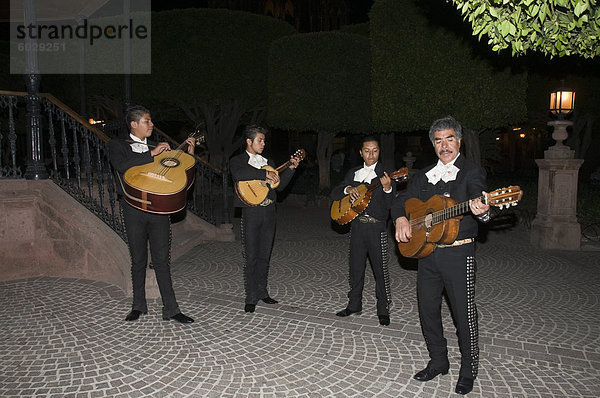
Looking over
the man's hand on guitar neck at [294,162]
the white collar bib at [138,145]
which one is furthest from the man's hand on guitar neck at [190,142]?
the man's hand on guitar neck at [294,162]

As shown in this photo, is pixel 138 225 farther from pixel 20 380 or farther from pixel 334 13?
pixel 334 13

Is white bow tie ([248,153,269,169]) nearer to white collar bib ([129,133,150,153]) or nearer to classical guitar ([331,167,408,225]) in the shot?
classical guitar ([331,167,408,225])

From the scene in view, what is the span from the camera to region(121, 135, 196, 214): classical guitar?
15.5 feet

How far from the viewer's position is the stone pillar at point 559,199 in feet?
29.5

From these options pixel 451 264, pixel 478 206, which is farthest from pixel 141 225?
pixel 478 206

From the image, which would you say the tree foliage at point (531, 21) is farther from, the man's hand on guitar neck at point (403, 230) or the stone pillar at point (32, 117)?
the stone pillar at point (32, 117)

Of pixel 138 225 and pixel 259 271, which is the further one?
pixel 259 271

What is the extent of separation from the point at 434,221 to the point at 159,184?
9.41ft

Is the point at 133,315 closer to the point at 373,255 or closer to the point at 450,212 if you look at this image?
the point at 373,255

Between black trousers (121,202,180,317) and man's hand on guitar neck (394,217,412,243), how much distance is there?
106 inches

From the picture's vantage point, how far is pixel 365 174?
4988 mm

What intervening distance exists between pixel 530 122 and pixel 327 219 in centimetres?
1300

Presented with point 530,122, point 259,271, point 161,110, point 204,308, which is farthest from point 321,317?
point 530,122

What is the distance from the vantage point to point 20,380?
3.87 m
